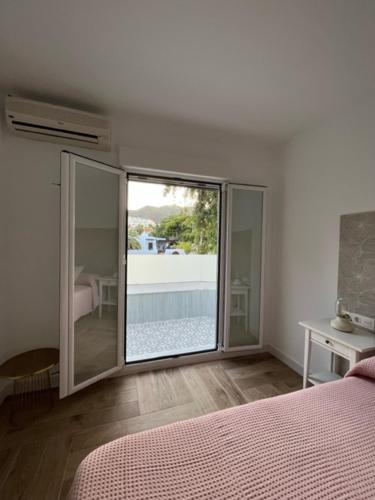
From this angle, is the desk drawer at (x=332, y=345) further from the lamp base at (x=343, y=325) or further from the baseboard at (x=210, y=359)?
the baseboard at (x=210, y=359)

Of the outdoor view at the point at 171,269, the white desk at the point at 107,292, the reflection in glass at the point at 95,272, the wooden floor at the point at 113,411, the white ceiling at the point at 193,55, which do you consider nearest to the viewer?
the white ceiling at the point at 193,55

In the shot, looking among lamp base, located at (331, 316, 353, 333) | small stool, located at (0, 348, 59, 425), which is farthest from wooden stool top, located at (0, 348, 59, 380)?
lamp base, located at (331, 316, 353, 333)

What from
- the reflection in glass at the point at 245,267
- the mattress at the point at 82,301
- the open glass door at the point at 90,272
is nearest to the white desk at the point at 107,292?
the open glass door at the point at 90,272

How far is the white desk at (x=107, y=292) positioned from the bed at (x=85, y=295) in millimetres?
50

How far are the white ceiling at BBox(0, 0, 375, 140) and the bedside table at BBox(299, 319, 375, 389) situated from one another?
71.8 inches

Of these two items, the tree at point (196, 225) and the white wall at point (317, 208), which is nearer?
the white wall at point (317, 208)

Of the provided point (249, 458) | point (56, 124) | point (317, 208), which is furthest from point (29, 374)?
point (317, 208)

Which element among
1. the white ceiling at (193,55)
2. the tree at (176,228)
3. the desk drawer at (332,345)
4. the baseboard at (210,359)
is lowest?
the baseboard at (210,359)

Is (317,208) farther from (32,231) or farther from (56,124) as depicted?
(32,231)

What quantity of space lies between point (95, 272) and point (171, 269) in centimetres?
166

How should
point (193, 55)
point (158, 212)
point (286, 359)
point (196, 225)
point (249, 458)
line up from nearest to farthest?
point (249, 458) < point (193, 55) < point (286, 359) < point (158, 212) < point (196, 225)

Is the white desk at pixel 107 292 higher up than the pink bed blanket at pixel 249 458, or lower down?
higher up

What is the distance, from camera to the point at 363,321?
1791 millimetres

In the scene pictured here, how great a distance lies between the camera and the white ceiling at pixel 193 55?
1.13 meters
